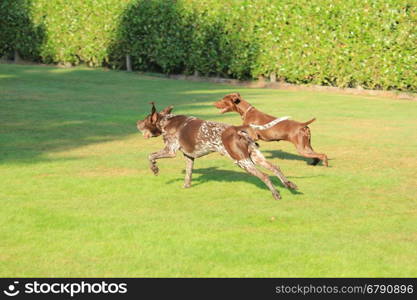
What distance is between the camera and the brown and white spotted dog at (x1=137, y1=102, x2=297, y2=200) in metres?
10.7

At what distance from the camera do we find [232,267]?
25.5 feet

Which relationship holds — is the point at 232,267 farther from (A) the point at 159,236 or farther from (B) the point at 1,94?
(B) the point at 1,94

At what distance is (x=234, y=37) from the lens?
28.9 metres

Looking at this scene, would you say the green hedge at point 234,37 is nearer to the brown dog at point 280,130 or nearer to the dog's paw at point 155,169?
the brown dog at point 280,130

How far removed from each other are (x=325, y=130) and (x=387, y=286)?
10.8 m

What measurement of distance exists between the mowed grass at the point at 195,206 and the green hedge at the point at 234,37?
6.70 m

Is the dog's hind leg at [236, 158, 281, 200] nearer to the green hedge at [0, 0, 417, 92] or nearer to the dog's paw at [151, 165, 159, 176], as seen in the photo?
the dog's paw at [151, 165, 159, 176]

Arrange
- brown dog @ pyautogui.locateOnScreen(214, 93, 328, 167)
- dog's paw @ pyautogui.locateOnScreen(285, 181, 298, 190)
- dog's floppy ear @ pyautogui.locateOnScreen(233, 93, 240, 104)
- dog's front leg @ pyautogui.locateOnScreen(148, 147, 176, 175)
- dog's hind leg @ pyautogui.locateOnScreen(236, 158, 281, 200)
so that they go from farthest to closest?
1. dog's floppy ear @ pyautogui.locateOnScreen(233, 93, 240, 104)
2. brown dog @ pyautogui.locateOnScreen(214, 93, 328, 167)
3. dog's front leg @ pyautogui.locateOnScreen(148, 147, 176, 175)
4. dog's paw @ pyautogui.locateOnScreen(285, 181, 298, 190)
5. dog's hind leg @ pyautogui.locateOnScreen(236, 158, 281, 200)

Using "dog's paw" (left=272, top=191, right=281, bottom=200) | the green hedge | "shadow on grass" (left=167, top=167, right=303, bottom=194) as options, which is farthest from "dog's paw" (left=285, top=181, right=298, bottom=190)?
the green hedge

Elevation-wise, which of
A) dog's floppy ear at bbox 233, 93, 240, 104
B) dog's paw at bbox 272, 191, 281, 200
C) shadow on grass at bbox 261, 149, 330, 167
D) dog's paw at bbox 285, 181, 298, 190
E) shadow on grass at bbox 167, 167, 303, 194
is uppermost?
dog's floppy ear at bbox 233, 93, 240, 104

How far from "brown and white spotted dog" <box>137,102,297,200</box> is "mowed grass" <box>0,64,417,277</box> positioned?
381 mm

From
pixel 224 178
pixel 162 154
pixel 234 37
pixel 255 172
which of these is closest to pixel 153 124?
pixel 162 154

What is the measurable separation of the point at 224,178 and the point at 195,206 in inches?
76.7

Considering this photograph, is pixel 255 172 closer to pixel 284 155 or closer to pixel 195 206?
pixel 195 206
